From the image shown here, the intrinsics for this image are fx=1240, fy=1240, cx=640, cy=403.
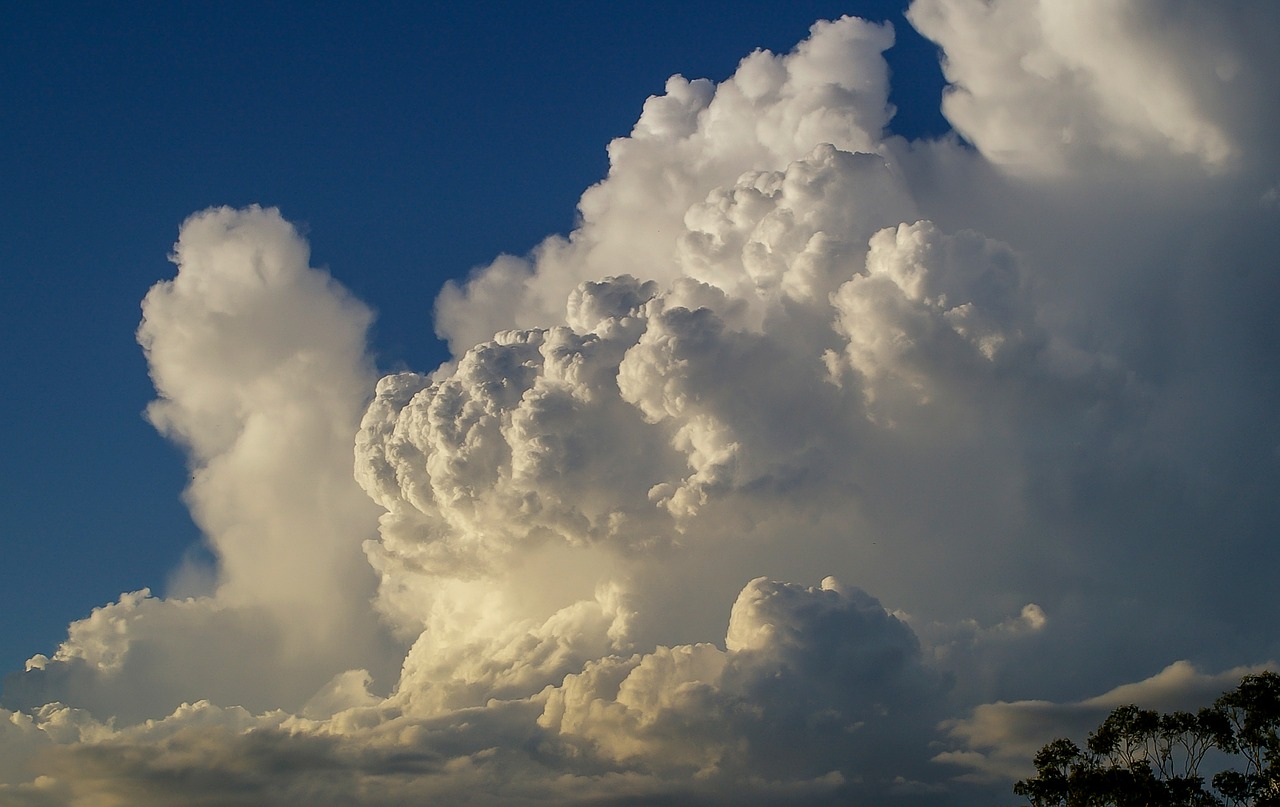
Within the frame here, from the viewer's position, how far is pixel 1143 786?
13950cm

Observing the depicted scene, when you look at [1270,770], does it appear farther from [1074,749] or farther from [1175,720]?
[1074,749]

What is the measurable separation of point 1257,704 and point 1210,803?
12.1 metres

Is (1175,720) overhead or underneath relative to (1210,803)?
overhead

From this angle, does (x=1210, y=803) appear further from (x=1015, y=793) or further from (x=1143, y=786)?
(x=1015, y=793)

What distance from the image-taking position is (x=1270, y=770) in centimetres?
13200

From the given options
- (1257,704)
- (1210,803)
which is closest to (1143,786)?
(1210,803)

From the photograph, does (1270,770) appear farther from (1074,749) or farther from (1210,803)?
(1074,749)

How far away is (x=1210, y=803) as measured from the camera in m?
137

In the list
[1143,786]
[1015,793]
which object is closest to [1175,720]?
[1143,786]

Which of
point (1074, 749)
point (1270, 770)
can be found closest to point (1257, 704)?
point (1270, 770)

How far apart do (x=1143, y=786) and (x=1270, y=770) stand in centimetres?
1350

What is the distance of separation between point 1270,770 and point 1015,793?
98.7 ft

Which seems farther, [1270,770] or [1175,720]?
[1175,720]

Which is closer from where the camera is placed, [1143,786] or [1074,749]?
[1143,786]
